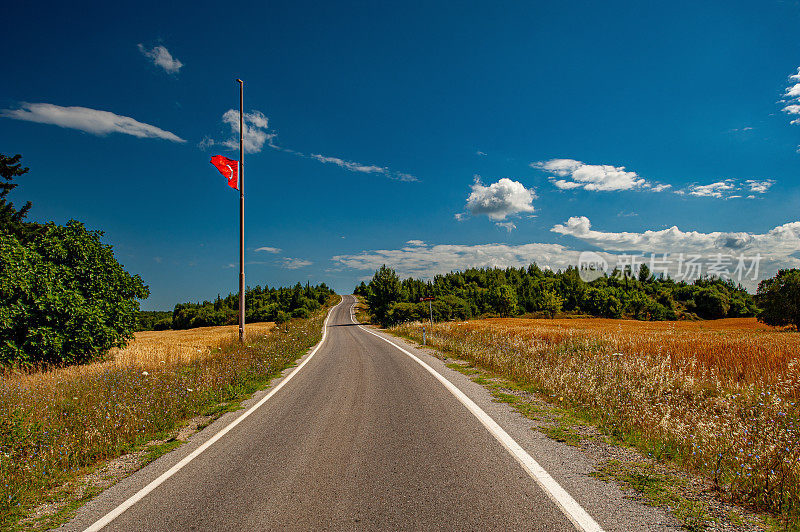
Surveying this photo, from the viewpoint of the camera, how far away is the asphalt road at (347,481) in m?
3.32

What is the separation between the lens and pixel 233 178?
1472 centimetres

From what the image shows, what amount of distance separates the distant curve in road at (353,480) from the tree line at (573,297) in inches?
2028

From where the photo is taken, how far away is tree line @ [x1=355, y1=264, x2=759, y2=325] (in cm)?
6850

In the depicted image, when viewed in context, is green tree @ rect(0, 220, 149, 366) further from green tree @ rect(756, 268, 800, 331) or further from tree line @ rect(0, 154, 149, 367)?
green tree @ rect(756, 268, 800, 331)

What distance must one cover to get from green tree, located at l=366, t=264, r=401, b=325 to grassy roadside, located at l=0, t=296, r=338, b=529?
5706 centimetres

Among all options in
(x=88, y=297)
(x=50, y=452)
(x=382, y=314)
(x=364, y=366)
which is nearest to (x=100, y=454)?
(x=50, y=452)

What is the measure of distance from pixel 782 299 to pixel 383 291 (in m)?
53.6

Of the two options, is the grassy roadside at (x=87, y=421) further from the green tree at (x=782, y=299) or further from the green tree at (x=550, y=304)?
the green tree at (x=550, y=304)

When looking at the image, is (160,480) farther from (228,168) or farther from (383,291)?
(383,291)

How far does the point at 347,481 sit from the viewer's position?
411 centimetres

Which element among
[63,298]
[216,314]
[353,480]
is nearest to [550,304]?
[216,314]

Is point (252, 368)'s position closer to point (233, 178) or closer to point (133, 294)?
point (233, 178)

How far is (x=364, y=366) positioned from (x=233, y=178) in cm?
893

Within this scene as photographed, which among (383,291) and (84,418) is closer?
(84,418)
